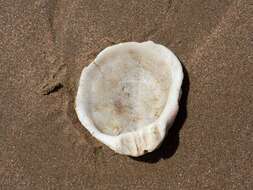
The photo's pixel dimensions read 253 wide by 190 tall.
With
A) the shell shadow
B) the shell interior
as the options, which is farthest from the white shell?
the shell shadow

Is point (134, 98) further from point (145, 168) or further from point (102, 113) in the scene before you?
point (145, 168)

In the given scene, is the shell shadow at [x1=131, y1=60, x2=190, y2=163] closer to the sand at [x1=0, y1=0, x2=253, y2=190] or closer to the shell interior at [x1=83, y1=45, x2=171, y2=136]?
the sand at [x1=0, y1=0, x2=253, y2=190]

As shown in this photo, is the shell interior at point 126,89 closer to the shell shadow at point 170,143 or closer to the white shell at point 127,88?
the white shell at point 127,88

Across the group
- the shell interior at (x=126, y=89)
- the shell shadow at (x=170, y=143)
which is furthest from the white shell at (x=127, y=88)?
the shell shadow at (x=170, y=143)

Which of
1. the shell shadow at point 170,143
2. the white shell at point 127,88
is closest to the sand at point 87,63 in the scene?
the shell shadow at point 170,143

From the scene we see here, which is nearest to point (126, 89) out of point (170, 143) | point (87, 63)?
point (87, 63)
